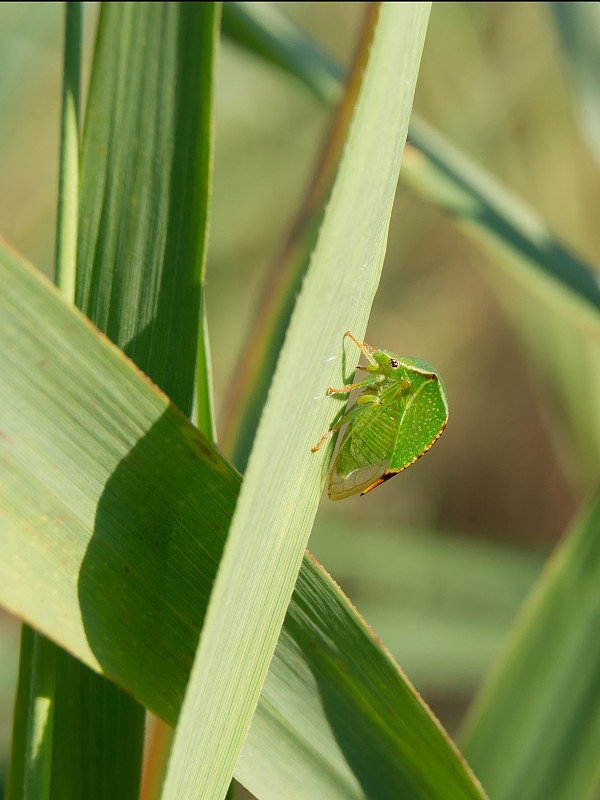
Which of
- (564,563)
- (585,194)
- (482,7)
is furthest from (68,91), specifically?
(585,194)

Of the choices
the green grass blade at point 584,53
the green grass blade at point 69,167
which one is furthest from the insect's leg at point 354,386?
the green grass blade at point 584,53

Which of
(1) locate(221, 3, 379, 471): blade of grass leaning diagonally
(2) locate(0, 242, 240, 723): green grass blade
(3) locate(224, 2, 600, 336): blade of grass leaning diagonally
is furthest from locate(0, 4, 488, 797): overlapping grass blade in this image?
(3) locate(224, 2, 600, 336): blade of grass leaning diagonally

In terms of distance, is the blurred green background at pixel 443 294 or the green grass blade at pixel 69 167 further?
the blurred green background at pixel 443 294

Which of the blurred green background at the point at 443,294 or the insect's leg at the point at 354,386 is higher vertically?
the blurred green background at the point at 443,294

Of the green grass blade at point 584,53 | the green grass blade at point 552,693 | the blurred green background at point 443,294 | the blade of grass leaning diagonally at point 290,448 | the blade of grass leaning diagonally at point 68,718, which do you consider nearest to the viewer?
the blade of grass leaning diagonally at point 290,448

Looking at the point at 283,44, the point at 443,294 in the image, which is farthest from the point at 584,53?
the point at 443,294

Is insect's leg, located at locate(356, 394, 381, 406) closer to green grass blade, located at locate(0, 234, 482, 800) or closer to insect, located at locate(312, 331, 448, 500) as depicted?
insect, located at locate(312, 331, 448, 500)

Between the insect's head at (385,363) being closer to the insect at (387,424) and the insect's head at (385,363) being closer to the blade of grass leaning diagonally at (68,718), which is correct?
the insect at (387,424)

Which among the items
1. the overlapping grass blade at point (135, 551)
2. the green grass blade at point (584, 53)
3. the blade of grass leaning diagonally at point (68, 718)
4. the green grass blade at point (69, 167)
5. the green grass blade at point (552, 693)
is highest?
the green grass blade at point (584, 53)
